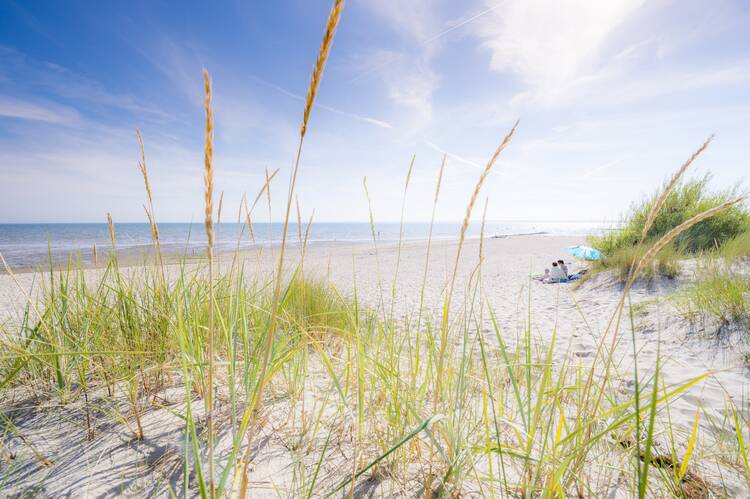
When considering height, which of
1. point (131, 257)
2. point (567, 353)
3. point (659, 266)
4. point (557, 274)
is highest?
point (131, 257)

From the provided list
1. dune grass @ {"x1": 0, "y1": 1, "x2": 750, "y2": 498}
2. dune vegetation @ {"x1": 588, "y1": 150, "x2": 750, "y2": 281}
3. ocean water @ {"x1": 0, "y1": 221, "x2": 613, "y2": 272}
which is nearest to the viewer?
dune grass @ {"x1": 0, "y1": 1, "x2": 750, "y2": 498}

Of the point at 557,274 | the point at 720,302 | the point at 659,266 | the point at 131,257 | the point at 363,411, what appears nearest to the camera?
the point at 363,411

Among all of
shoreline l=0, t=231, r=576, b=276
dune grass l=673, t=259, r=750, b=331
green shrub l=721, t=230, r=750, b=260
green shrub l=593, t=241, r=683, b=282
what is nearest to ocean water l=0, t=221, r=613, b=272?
shoreline l=0, t=231, r=576, b=276

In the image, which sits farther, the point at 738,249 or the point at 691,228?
the point at 691,228

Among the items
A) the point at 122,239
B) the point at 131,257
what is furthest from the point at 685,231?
the point at 122,239

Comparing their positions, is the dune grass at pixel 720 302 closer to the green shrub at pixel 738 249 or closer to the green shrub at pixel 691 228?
the green shrub at pixel 738 249

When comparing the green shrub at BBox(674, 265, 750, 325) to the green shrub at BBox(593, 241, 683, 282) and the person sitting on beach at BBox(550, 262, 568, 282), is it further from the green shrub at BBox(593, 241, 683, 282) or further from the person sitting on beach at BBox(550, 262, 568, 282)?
the person sitting on beach at BBox(550, 262, 568, 282)

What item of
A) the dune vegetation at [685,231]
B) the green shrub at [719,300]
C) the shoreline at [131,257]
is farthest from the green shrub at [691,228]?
the shoreline at [131,257]

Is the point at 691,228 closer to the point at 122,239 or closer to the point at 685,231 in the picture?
the point at 685,231

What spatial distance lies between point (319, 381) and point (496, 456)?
1.19 m

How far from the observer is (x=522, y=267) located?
11.7 m

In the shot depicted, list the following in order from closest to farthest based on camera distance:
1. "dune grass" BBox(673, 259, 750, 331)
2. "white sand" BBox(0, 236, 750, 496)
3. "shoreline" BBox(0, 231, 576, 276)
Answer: "white sand" BBox(0, 236, 750, 496) → "shoreline" BBox(0, 231, 576, 276) → "dune grass" BBox(673, 259, 750, 331)

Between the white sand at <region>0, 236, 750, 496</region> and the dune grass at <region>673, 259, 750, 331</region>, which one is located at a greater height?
the dune grass at <region>673, 259, 750, 331</region>

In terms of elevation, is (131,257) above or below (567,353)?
above
